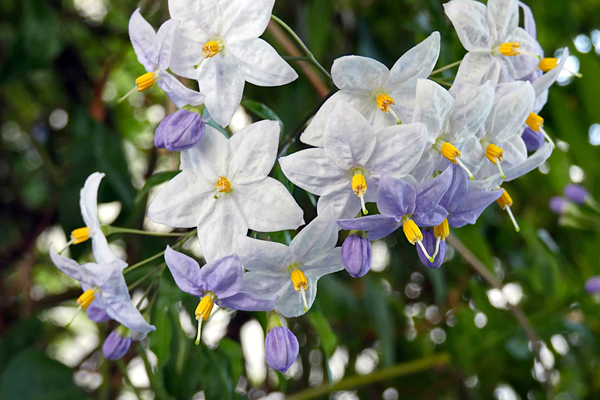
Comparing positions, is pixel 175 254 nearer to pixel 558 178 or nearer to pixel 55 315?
pixel 558 178

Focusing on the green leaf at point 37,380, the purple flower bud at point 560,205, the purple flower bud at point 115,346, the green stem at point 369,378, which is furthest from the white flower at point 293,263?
the purple flower bud at point 560,205

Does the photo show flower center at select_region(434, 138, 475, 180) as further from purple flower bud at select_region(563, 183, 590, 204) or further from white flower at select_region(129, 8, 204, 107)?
purple flower bud at select_region(563, 183, 590, 204)

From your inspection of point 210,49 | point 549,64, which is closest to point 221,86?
point 210,49

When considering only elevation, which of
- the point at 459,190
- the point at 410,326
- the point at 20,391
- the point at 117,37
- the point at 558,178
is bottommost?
the point at 410,326

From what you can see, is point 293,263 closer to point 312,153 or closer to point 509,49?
point 312,153

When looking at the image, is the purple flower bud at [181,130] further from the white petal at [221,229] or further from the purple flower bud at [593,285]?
the purple flower bud at [593,285]

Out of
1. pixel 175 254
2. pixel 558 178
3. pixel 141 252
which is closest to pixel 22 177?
pixel 141 252
